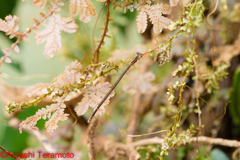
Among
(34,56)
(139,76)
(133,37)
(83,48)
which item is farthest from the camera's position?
(133,37)

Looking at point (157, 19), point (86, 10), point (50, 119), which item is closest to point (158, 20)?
point (157, 19)

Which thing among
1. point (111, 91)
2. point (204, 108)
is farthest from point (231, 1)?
point (111, 91)

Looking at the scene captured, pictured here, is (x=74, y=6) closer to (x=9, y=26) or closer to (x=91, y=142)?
(x=9, y=26)

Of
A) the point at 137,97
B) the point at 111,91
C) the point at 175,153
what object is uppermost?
the point at 111,91

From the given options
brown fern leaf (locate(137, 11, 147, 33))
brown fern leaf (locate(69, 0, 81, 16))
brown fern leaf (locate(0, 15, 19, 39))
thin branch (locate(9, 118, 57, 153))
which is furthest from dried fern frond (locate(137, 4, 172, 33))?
thin branch (locate(9, 118, 57, 153))

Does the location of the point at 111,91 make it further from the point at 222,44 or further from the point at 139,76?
the point at 222,44

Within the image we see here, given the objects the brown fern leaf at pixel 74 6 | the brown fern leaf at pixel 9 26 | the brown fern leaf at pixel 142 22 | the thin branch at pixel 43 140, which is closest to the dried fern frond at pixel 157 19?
the brown fern leaf at pixel 142 22

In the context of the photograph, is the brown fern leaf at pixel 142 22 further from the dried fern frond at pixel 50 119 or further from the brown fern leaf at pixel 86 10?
the dried fern frond at pixel 50 119
